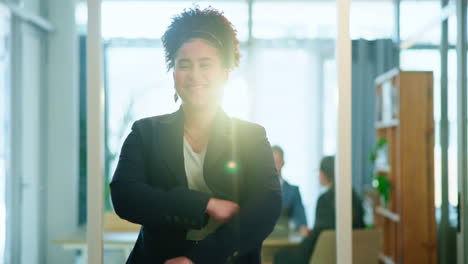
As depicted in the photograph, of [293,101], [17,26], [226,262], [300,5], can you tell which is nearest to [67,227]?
[226,262]

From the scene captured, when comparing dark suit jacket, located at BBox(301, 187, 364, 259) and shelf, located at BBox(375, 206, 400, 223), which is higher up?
dark suit jacket, located at BBox(301, 187, 364, 259)

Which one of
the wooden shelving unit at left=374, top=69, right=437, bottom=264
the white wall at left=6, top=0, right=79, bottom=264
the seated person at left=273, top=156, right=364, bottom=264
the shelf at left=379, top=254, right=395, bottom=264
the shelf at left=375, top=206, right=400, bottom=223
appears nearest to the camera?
the seated person at left=273, top=156, right=364, bottom=264

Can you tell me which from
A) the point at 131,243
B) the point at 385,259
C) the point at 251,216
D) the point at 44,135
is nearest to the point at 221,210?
the point at 251,216

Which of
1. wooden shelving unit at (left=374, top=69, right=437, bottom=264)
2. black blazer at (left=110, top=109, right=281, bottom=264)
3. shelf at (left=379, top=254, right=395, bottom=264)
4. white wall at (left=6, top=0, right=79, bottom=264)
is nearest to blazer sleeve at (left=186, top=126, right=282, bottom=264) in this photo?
Answer: black blazer at (left=110, top=109, right=281, bottom=264)

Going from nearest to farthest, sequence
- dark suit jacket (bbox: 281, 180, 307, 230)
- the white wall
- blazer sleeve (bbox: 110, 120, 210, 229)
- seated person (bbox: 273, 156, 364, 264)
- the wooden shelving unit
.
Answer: blazer sleeve (bbox: 110, 120, 210, 229), dark suit jacket (bbox: 281, 180, 307, 230), seated person (bbox: 273, 156, 364, 264), the white wall, the wooden shelving unit

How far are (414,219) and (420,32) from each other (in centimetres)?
163

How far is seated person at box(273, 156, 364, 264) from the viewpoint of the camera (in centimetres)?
193

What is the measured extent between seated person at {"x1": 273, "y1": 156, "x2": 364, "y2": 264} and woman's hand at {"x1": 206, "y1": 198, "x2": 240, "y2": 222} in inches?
11.4

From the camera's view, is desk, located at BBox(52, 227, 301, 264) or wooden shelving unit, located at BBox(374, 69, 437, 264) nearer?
desk, located at BBox(52, 227, 301, 264)

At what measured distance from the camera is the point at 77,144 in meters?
2.45

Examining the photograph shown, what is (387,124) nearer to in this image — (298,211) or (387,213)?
(387,213)

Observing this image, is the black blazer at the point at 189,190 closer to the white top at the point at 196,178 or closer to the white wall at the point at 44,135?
the white top at the point at 196,178

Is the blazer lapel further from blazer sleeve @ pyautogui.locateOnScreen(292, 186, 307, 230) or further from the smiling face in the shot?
blazer sleeve @ pyautogui.locateOnScreen(292, 186, 307, 230)

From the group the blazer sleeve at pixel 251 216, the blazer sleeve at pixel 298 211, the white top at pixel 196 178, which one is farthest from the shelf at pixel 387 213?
the white top at pixel 196 178
